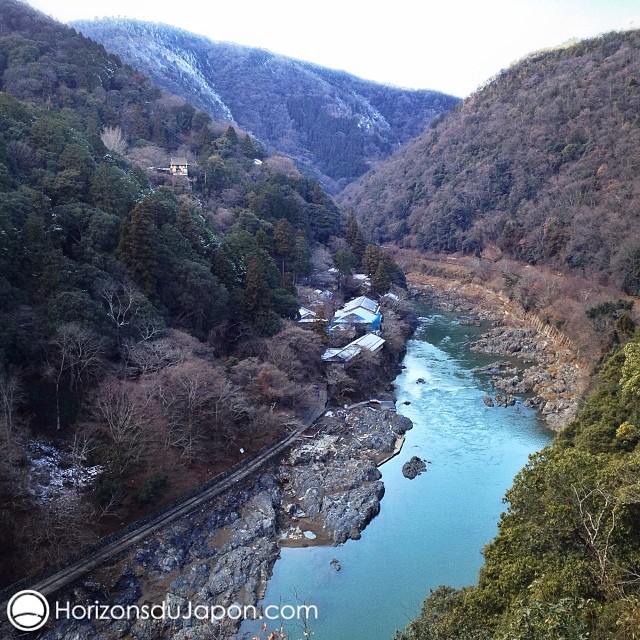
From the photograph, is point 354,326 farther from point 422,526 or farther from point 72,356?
point 72,356

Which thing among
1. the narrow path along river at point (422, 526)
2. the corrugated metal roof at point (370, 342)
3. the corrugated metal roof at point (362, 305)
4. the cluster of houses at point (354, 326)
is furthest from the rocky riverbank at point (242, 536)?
the corrugated metal roof at point (362, 305)

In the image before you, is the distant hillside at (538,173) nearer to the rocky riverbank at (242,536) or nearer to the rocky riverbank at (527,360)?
the rocky riverbank at (527,360)

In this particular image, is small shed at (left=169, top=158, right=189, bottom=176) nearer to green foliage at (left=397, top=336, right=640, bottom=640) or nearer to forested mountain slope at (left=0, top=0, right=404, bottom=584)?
forested mountain slope at (left=0, top=0, right=404, bottom=584)

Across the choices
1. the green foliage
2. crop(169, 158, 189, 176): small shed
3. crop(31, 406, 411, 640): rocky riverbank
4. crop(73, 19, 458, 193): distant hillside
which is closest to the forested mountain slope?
crop(31, 406, 411, 640): rocky riverbank

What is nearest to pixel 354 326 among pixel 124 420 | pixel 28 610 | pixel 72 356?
pixel 124 420

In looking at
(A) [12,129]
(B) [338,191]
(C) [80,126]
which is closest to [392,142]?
(B) [338,191]

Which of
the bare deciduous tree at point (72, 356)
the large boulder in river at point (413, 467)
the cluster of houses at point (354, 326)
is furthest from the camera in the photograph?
the cluster of houses at point (354, 326)
